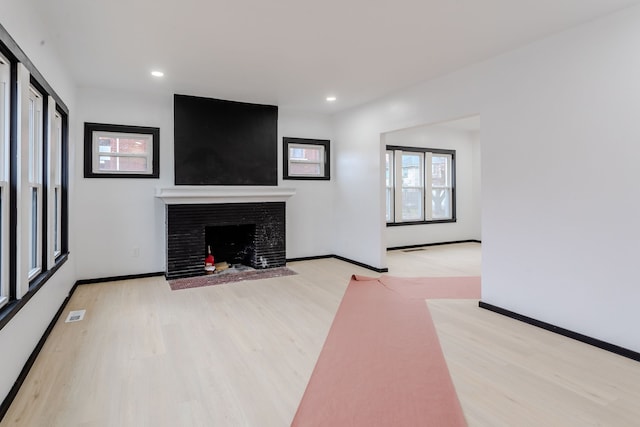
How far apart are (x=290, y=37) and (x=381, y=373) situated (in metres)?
2.78

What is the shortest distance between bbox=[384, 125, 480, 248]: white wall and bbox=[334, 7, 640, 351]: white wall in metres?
3.62

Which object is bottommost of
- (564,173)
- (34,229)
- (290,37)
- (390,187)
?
(34,229)

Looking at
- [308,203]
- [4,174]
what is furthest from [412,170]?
[4,174]

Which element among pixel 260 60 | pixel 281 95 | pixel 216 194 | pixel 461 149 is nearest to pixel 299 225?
pixel 216 194

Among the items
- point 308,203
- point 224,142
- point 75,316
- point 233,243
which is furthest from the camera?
point 308,203

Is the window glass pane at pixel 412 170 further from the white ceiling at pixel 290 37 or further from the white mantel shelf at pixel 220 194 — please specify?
the white ceiling at pixel 290 37

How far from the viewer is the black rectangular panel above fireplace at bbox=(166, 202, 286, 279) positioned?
4.98 m

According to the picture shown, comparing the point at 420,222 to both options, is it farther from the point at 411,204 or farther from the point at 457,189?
the point at 457,189

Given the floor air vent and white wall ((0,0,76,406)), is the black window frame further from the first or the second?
the floor air vent

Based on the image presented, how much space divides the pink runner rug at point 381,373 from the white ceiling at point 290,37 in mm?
2532

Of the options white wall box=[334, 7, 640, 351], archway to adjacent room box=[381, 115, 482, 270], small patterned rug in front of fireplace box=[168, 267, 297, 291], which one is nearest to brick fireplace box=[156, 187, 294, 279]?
small patterned rug in front of fireplace box=[168, 267, 297, 291]

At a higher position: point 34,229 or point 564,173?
point 564,173

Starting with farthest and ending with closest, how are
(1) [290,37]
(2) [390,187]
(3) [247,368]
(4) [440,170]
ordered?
(4) [440,170]
(2) [390,187]
(1) [290,37]
(3) [247,368]

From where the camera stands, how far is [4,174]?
7.14ft
